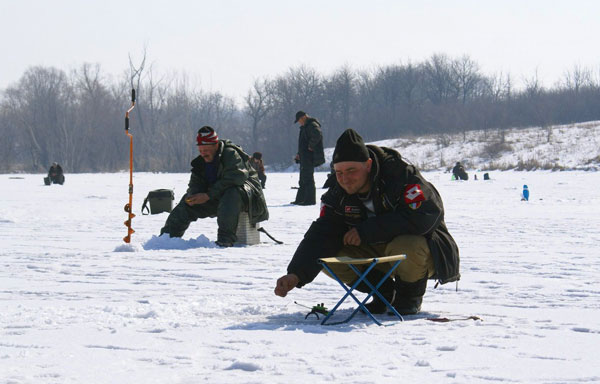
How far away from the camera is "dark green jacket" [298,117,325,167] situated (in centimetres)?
1420

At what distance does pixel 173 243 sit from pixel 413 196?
480 cm

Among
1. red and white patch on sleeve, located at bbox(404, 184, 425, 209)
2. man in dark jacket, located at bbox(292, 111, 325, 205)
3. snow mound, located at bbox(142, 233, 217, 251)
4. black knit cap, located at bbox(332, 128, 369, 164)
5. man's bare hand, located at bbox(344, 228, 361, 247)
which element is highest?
man in dark jacket, located at bbox(292, 111, 325, 205)

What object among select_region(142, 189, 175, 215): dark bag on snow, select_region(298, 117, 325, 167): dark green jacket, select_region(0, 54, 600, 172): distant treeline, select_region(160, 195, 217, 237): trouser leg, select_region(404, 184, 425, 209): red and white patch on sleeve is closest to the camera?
select_region(404, 184, 425, 209): red and white patch on sleeve

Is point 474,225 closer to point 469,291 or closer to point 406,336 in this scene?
point 469,291

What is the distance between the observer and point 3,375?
328 cm

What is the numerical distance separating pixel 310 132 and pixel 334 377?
11094mm

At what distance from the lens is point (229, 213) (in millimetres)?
8383

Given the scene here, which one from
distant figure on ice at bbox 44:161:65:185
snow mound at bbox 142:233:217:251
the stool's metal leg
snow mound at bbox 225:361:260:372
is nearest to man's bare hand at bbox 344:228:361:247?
the stool's metal leg

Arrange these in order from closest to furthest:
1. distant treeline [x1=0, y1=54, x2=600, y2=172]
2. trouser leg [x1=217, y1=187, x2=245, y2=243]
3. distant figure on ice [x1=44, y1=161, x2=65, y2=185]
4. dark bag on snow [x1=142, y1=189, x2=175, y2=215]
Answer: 1. trouser leg [x1=217, y1=187, x2=245, y2=243]
2. dark bag on snow [x1=142, y1=189, x2=175, y2=215]
3. distant figure on ice [x1=44, y1=161, x2=65, y2=185]
4. distant treeline [x1=0, y1=54, x2=600, y2=172]

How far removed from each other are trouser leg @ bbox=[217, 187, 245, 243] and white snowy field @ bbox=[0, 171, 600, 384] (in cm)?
26

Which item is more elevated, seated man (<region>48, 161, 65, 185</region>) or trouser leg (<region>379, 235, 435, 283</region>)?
seated man (<region>48, 161, 65, 185</region>)

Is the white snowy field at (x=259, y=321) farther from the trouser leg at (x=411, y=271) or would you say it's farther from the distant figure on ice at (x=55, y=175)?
the distant figure on ice at (x=55, y=175)

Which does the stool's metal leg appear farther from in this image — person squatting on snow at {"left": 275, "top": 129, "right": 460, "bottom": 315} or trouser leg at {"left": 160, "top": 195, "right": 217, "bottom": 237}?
trouser leg at {"left": 160, "top": 195, "right": 217, "bottom": 237}

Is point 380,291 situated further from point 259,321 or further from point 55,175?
point 55,175
